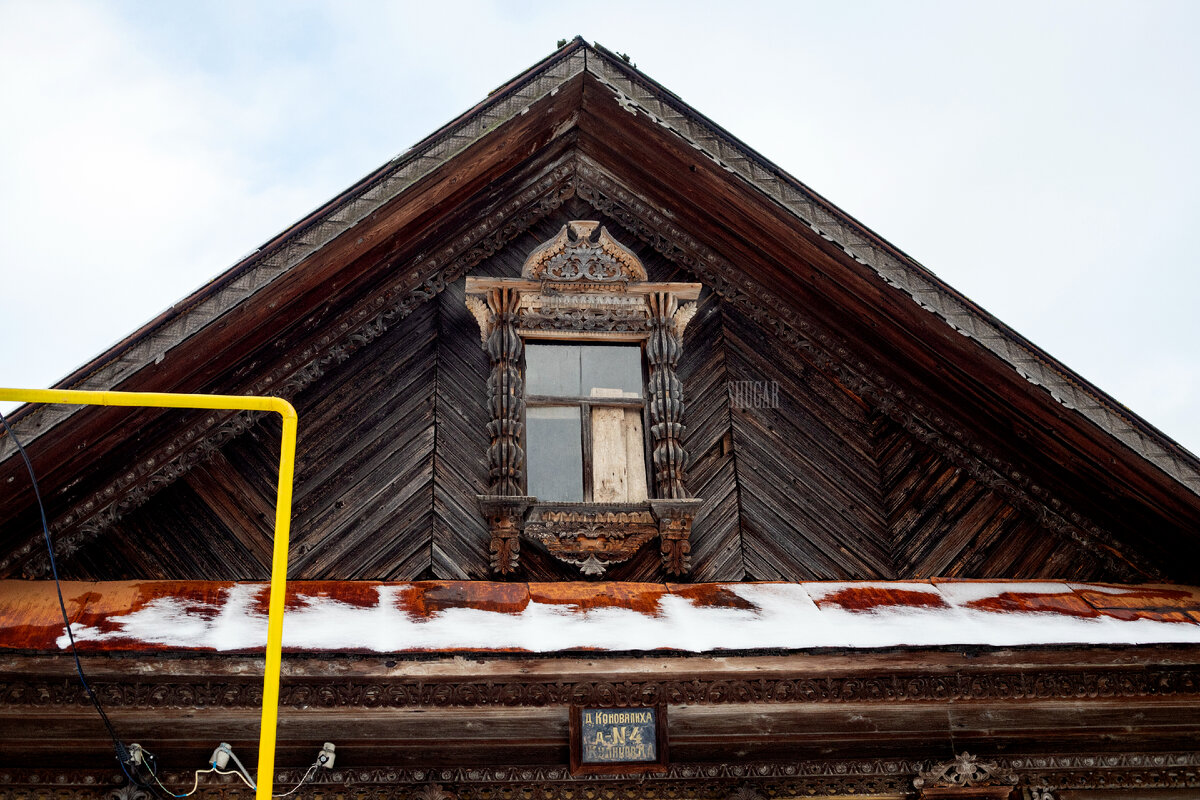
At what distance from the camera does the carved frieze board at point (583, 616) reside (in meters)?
5.07

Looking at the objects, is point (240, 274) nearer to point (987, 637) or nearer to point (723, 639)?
point (723, 639)

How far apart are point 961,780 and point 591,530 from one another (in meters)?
2.62

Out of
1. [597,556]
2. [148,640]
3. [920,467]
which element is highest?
[920,467]

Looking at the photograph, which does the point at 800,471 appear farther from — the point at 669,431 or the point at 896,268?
the point at 896,268

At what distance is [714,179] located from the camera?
6977mm

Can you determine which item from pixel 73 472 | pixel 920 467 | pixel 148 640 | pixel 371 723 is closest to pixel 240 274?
pixel 73 472

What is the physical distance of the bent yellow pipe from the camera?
12.7 ft

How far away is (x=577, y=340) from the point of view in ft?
22.8

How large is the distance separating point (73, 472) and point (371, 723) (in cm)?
226

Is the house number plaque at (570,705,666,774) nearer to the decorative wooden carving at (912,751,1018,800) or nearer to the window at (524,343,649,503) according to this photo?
the window at (524,343,649,503)

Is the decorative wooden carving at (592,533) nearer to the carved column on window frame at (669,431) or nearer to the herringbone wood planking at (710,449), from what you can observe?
the carved column on window frame at (669,431)

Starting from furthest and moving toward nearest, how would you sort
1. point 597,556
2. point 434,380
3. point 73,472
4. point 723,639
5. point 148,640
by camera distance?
1. point 434,380
2. point 597,556
3. point 73,472
4. point 723,639
5. point 148,640

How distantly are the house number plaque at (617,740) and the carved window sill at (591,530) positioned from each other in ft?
3.00

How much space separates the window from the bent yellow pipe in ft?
7.62
